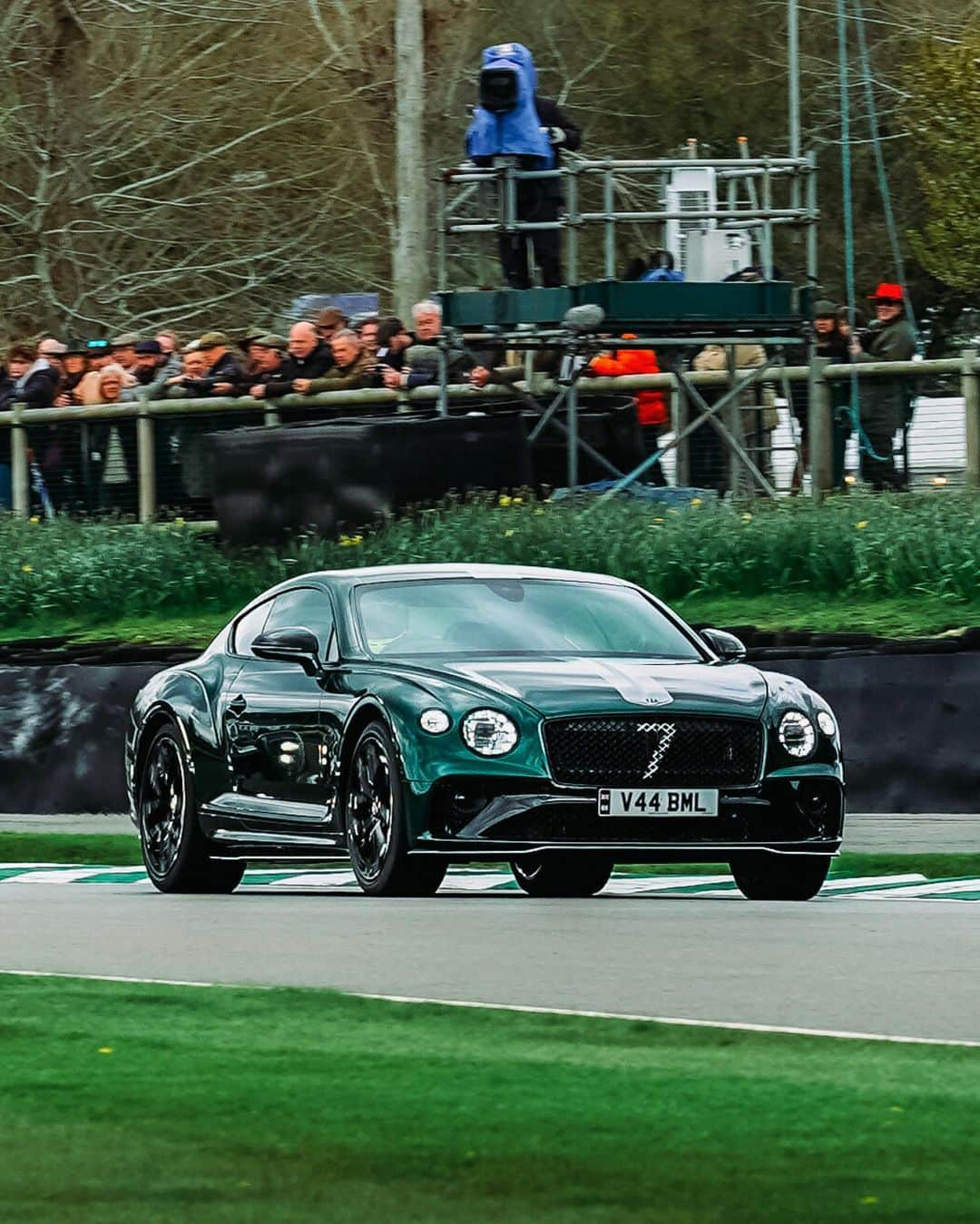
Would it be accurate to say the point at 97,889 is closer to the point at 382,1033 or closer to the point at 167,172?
the point at 382,1033

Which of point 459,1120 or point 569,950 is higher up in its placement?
point 459,1120

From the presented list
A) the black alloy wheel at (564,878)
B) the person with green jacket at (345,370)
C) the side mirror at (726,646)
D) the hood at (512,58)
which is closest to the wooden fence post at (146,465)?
the person with green jacket at (345,370)

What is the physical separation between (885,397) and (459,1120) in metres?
15.8

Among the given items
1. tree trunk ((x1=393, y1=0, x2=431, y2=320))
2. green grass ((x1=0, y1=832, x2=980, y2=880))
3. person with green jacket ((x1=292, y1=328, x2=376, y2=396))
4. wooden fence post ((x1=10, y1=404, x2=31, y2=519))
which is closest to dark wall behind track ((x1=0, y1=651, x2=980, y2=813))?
green grass ((x1=0, y1=832, x2=980, y2=880))

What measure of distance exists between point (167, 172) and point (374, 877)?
3030cm

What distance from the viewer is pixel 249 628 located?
49.8 feet

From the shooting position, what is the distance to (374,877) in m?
13.6

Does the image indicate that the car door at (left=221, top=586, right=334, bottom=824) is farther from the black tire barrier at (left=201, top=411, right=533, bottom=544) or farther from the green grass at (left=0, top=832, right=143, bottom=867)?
the black tire barrier at (left=201, top=411, right=533, bottom=544)

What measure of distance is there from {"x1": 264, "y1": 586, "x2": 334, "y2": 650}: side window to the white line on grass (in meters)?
4.21

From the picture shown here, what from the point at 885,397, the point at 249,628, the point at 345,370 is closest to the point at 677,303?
the point at 885,397

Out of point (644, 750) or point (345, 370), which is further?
point (345, 370)

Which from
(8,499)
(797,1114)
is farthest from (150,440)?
(797,1114)

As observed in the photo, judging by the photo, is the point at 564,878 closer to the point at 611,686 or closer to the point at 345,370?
the point at 611,686

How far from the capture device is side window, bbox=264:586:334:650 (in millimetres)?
14523
